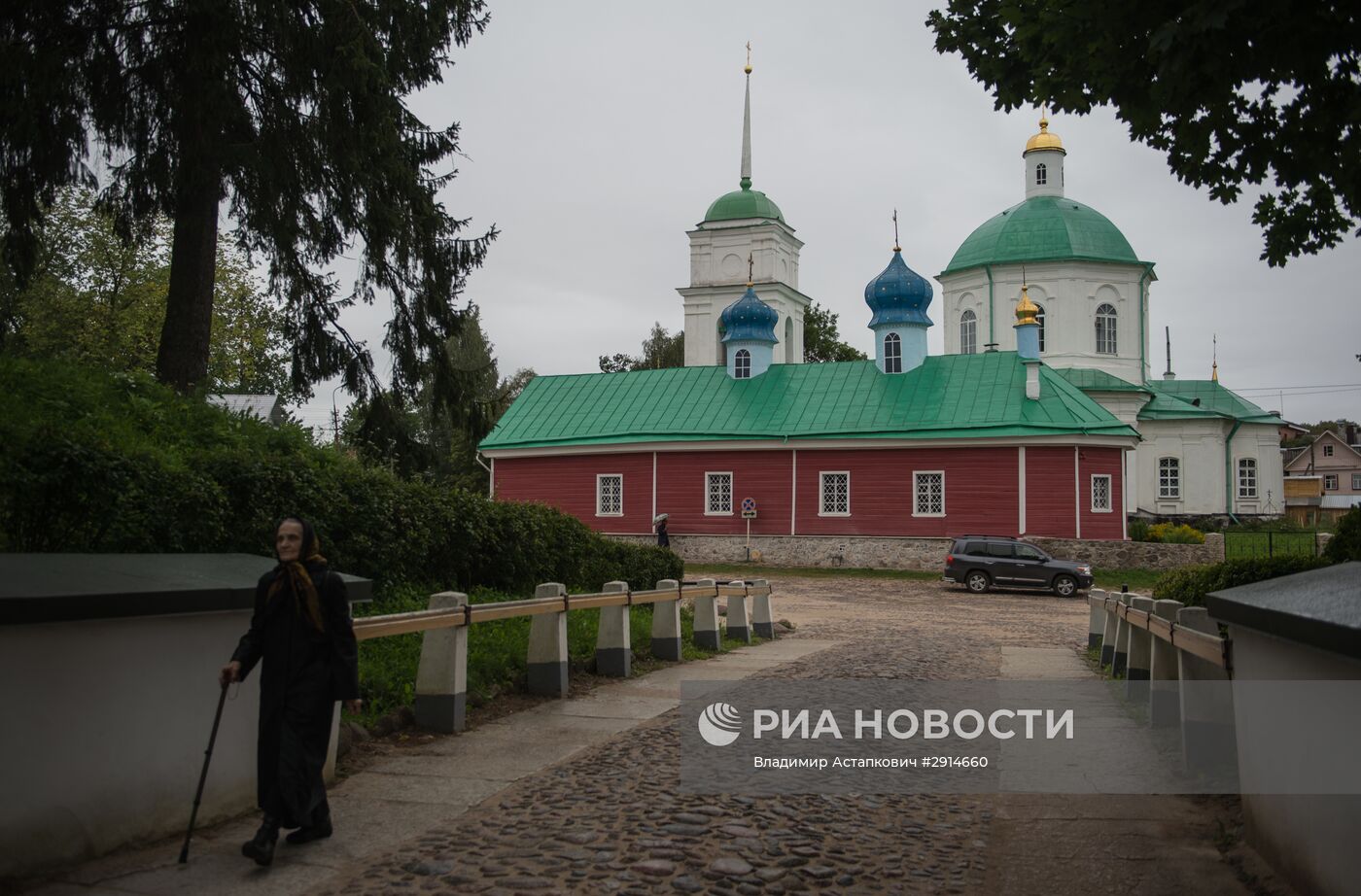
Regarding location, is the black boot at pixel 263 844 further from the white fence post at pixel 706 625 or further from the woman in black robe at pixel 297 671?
the white fence post at pixel 706 625

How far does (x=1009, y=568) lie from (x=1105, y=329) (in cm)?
2532

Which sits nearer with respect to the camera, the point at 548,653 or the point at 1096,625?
the point at 548,653

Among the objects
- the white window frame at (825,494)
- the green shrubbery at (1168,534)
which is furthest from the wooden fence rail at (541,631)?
the green shrubbery at (1168,534)

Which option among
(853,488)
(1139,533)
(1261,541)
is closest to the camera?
(1139,533)

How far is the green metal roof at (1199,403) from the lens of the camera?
50.5 m

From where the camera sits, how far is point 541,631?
10430 millimetres

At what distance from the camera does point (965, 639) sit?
1747 centimetres

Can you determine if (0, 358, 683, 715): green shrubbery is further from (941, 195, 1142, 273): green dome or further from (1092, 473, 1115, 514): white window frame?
(941, 195, 1142, 273): green dome

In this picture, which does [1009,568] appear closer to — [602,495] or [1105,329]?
[602,495]

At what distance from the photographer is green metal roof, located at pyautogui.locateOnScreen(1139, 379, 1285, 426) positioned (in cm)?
5050

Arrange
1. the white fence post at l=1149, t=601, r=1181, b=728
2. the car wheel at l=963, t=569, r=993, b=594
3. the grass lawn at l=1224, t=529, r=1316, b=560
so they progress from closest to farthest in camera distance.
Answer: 1. the white fence post at l=1149, t=601, r=1181, b=728
2. the car wheel at l=963, t=569, r=993, b=594
3. the grass lawn at l=1224, t=529, r=1316, b=560

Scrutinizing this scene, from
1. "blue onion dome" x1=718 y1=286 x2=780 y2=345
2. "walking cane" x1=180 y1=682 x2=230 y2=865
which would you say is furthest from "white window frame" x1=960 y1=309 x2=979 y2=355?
"walking cane" x1=180 y1=682 x2=230 y2=865

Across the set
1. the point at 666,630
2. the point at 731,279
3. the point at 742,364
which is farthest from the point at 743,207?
the point at 666,630

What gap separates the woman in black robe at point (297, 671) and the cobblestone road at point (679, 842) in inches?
20.5
